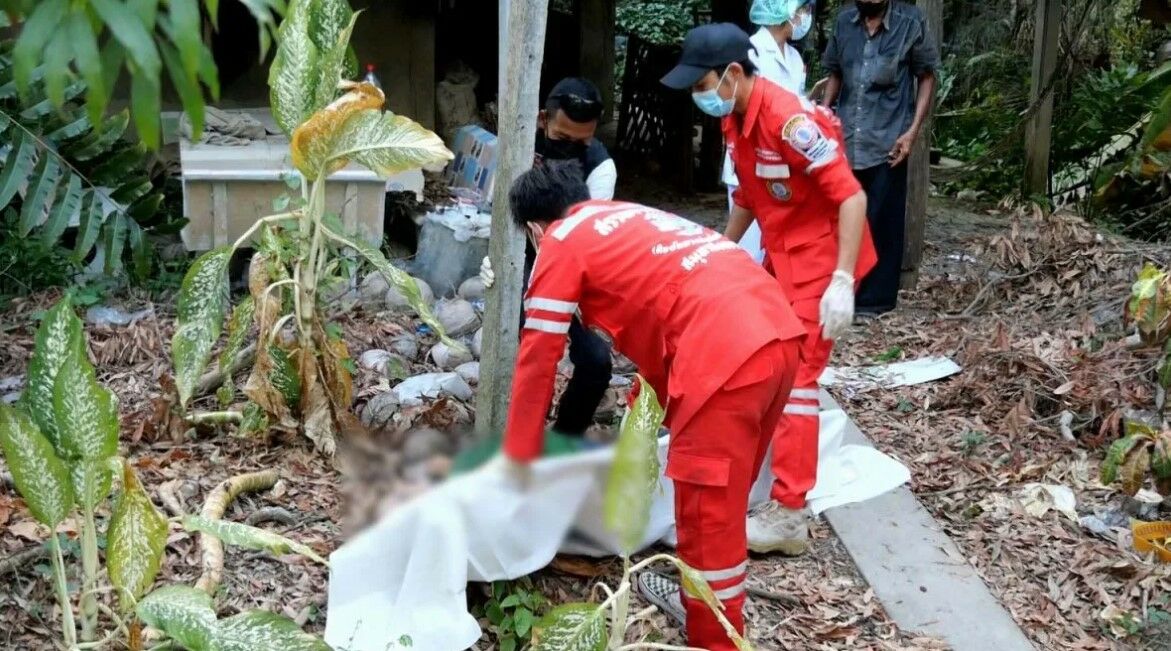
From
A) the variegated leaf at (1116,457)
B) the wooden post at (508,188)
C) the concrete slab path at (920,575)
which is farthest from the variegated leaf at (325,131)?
the variegated leaf at (1116,457)

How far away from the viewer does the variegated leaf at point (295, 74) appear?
151 inches

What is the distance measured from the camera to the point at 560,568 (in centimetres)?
349

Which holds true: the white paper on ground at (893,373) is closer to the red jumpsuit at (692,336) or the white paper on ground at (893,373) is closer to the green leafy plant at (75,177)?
the red jumpsuit at (692,336)

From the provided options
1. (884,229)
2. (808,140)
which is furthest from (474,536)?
(884,229)

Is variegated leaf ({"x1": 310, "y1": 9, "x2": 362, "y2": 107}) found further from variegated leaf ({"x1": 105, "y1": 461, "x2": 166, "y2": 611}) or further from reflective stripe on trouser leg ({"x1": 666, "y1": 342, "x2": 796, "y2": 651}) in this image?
reflective stripe on trouser leg ({"x1": 666, "y1": 342, "x2": 796, "y2": 651})

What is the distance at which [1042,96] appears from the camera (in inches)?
288

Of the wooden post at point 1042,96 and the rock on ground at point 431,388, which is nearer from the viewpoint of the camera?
the rock on ground at point 431,388

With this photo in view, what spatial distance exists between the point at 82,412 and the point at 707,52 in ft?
6.53

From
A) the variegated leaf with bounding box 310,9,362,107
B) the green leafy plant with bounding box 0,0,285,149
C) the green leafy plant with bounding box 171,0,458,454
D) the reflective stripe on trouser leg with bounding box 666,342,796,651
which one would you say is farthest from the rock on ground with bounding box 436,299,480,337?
the green leafy plant with bounding box 0,0,285,149

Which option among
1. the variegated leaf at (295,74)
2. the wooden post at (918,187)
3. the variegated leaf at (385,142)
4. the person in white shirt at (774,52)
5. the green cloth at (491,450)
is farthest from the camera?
the wooden post at (918,187)

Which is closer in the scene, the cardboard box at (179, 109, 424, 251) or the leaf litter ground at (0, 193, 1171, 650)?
the leaf litter ground at (0, 193, 1171, 650)

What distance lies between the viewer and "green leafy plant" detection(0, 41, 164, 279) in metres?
4.97

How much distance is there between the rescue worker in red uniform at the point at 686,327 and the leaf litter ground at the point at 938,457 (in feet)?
1.74

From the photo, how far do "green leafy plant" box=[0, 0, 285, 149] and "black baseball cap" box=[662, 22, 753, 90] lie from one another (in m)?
2.33
